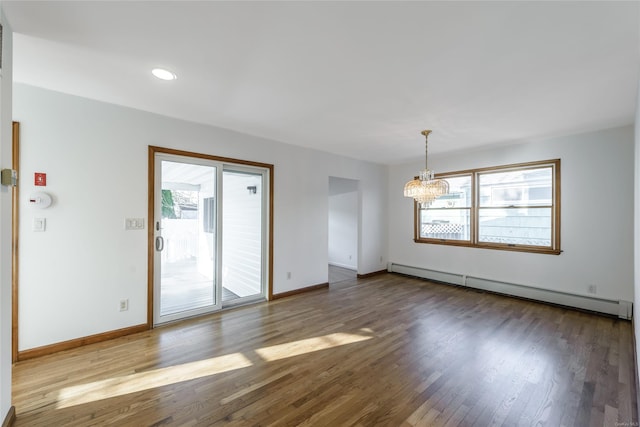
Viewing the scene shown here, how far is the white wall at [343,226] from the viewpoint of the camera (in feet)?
22.1

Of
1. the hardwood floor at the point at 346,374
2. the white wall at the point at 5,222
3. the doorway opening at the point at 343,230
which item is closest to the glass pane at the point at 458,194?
the doorway opening at the point at 343,230

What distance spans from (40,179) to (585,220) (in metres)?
6.70

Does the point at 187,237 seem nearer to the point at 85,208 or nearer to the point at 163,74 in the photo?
the point at 85,208

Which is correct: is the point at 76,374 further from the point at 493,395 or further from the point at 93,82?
the point at 493,395

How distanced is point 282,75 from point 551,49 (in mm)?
2048

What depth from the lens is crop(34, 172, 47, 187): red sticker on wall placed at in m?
2.59

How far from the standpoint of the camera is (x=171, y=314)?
11.2 feet

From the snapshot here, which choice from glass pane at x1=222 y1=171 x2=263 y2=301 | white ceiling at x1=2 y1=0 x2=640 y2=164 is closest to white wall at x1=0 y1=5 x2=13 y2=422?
white ceiling at x1=2 y1=0 x2=640 y2=164

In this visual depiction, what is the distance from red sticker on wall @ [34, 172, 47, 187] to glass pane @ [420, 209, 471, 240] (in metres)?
5.90

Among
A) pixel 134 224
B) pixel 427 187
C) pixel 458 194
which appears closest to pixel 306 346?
pixel 134 224

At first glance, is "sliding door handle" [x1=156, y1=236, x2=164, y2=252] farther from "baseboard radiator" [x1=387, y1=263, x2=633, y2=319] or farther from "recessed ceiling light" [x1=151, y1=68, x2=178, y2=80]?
"baseboard radiator" [x1=387, y1=263, x2=633, y2=319]

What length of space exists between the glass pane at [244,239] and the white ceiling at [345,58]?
1.13 metres

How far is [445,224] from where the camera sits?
18.0 feet

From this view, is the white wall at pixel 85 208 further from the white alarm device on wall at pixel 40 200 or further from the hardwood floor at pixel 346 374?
the hardwood floor at pixel 346 374
